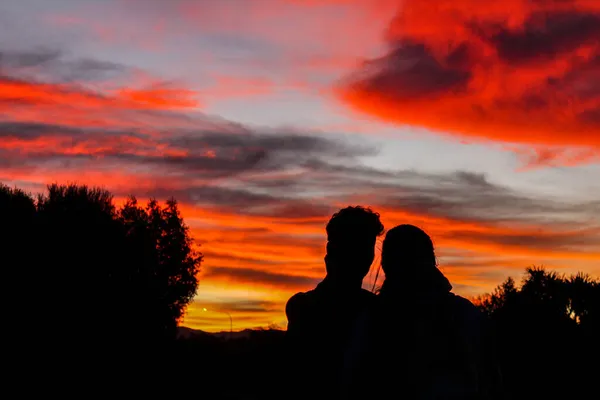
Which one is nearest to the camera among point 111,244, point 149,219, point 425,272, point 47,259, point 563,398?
point 425,272

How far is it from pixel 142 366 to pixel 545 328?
22.4m

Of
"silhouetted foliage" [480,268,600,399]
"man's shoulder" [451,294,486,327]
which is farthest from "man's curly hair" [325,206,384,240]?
"silhouetted foliage" [480,268,600,399]

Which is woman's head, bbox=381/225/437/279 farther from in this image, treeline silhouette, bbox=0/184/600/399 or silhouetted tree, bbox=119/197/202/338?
silhouetted tree, bbox=119/197/202/338

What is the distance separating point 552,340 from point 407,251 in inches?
1025

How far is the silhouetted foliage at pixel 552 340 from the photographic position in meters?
26.5

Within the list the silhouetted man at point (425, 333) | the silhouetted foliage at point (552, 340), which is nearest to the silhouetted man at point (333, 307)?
the silhouetted man at point (425, 333)

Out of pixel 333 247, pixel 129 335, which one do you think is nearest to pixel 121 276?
pixel 129 335

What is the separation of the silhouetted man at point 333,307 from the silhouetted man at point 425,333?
19 cm

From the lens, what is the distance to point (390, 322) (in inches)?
193

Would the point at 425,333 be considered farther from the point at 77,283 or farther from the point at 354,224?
the point at 77,283

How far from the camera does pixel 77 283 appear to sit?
4319cm

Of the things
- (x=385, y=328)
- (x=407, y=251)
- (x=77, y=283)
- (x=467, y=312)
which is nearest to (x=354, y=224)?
(x=407, y=251)

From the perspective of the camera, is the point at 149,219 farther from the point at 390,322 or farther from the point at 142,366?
the point at 390,322

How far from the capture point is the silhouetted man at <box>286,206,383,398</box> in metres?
5.07
